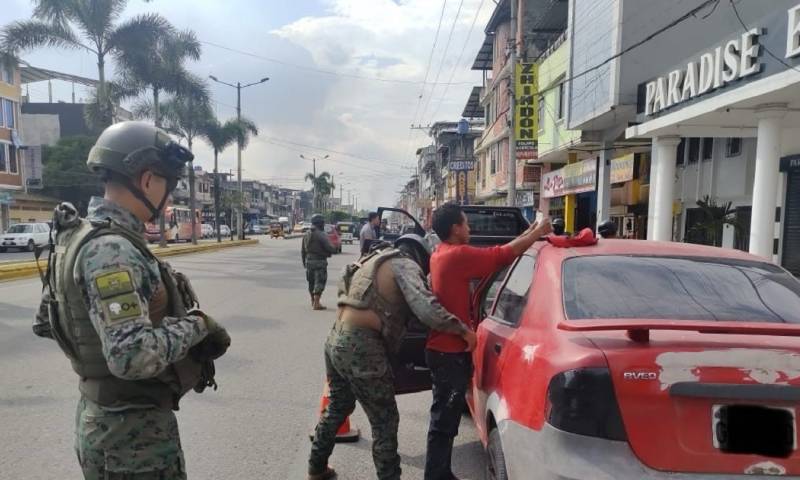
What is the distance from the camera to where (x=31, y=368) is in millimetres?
5426

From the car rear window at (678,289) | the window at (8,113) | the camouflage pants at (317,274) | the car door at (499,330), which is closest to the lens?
the car rear window at (678,289)

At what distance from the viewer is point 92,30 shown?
72.1 feet

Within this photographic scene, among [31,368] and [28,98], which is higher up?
[28,98]

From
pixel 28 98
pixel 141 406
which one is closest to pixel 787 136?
pixel 141 406

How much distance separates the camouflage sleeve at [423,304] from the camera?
2.71 meters

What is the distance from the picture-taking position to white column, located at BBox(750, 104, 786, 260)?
26.1 ft

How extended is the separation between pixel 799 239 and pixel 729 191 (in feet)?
6.29

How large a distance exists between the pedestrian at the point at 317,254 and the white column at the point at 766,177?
6804 mm

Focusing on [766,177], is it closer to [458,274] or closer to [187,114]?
[458,274]

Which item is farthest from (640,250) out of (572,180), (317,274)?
(572,180)

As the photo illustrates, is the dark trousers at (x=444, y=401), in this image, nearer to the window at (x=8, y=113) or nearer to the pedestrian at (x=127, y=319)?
the pedestrian at (x=127, y=319)

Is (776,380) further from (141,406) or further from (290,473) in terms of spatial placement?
(290,473)

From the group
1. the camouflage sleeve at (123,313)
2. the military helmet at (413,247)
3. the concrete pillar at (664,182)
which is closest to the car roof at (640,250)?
the military helmet at (413,247)

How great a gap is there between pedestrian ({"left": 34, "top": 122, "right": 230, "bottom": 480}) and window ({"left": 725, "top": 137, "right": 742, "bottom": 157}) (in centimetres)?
1287
